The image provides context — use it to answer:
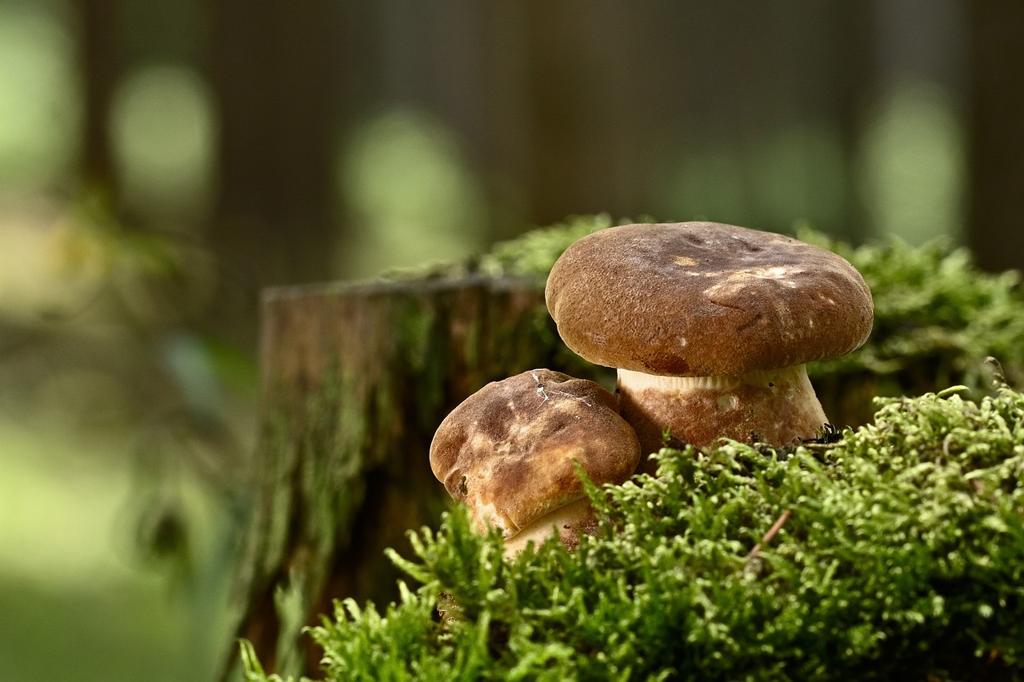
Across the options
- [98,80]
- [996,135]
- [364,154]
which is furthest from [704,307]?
[98,80]

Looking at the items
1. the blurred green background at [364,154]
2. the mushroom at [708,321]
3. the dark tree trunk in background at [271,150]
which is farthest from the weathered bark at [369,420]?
the dark tree trunk in background at [271,150]

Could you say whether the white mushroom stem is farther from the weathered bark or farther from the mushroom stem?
the weathered bark

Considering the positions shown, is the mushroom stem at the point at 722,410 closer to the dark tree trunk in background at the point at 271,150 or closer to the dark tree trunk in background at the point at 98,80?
the dark tree trunk in background at the point at 271,150

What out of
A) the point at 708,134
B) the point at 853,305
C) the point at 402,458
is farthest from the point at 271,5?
the point at 853,305

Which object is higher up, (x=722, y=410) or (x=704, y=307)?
(x=704, y=307)

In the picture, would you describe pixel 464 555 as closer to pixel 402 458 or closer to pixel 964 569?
pixel 964 569

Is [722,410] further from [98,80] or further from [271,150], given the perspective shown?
[98,80]
